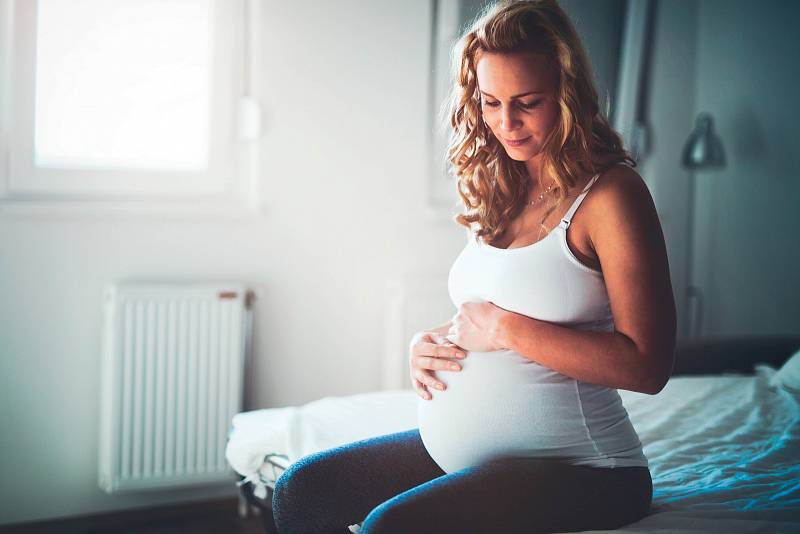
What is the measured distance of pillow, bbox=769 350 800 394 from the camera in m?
1.83

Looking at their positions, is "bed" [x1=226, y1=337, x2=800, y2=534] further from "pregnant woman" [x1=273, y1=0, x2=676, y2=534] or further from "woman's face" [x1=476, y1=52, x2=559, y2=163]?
"woman's face" [x1=476, y1=52, x2=559, y2=163]

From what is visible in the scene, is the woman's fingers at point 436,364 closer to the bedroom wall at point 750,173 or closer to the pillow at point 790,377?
the pillow at point 790,377

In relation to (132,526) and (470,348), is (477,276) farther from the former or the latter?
(132,526)

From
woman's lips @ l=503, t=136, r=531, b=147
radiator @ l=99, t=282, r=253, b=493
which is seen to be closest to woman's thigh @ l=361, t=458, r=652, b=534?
woman's lips @ l=503, t=136, r=531, b=147

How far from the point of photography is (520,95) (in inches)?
42.9

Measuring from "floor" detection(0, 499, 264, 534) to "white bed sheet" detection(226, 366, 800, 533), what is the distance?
68 cm

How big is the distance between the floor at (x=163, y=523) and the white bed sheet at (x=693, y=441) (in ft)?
2.24

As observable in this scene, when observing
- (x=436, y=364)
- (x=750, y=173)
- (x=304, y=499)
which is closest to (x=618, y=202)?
(x=436, y=364)

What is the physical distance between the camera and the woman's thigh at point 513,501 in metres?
0.92

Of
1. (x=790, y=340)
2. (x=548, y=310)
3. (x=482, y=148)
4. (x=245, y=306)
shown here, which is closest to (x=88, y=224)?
(x=245, y=306)

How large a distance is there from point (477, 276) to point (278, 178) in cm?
129

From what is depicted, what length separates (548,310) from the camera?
1.02 metres

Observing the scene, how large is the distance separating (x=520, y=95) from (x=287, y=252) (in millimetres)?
1351

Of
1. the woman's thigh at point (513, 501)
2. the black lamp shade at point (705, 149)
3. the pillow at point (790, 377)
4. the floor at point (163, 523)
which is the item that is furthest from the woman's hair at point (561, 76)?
the black lamp shade at point (705, 149)
